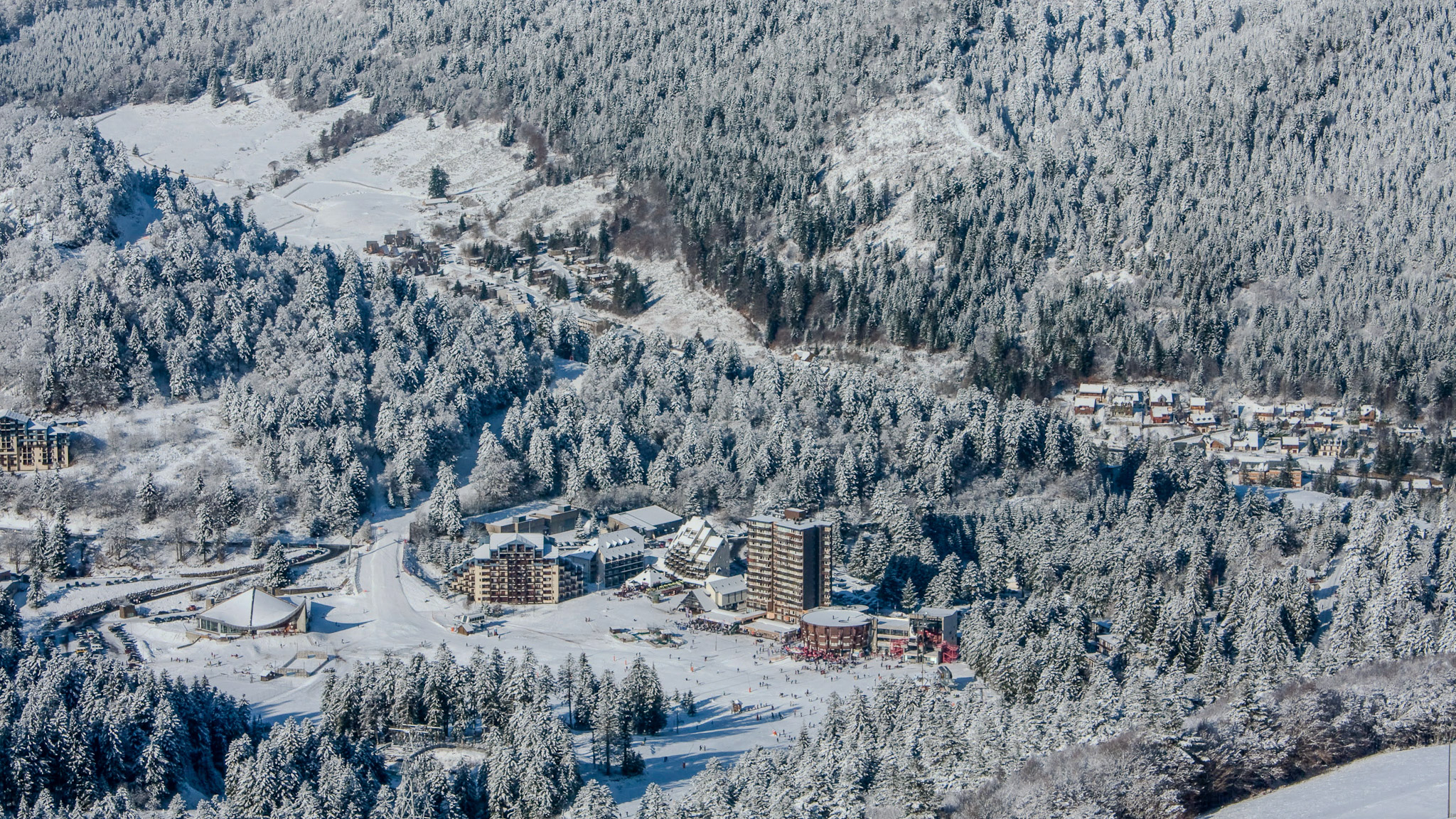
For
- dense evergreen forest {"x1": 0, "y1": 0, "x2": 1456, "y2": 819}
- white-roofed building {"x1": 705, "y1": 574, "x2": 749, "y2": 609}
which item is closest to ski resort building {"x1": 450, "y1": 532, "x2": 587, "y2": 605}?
dense evergreen forest {"x1": 0, "y1": 0, "x2": 1456, "y2": 819}

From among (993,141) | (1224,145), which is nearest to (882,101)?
(993,141)

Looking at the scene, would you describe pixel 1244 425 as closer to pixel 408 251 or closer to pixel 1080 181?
pixel 1080 181

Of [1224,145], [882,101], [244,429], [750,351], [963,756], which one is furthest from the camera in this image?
[882,101]

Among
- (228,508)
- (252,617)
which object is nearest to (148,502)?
(228,508)

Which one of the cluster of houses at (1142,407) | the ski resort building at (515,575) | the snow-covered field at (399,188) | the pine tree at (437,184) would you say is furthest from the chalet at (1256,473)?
the pine tree at (437,184)

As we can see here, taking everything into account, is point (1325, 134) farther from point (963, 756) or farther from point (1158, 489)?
point (963, 756)

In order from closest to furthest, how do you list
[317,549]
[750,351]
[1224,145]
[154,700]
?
[154,700], [317,549], [750,351], [1224,145]

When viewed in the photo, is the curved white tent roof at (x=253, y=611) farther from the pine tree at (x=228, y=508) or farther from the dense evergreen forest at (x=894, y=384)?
the pine tree at (x=228, y=508)
